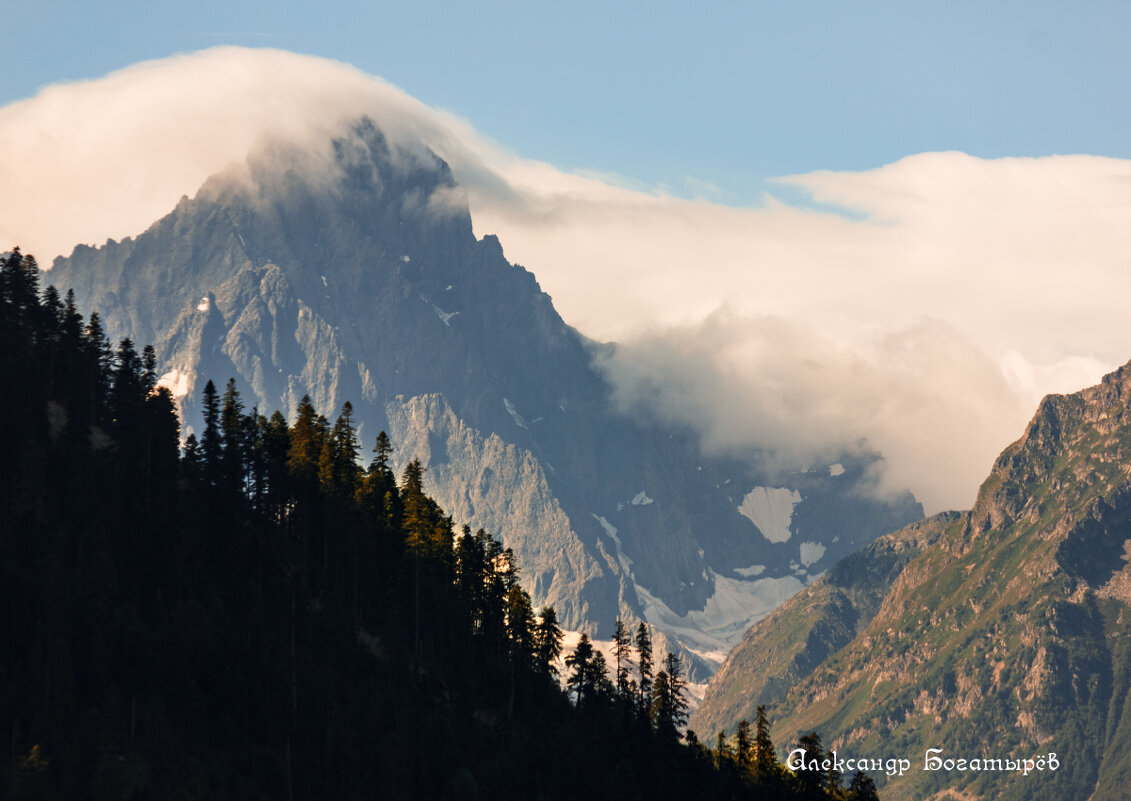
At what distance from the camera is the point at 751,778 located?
513ft

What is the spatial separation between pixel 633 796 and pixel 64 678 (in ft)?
205

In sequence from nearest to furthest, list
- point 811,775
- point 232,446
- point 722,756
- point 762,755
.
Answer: point 232,446
point 762,755
point 811,775
point 722,756

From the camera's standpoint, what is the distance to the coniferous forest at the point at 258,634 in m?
106

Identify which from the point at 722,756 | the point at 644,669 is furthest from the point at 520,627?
the point at 722,756

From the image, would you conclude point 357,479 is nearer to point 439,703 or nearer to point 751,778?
point 439,703

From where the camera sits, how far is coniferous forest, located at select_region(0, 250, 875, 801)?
106 metres

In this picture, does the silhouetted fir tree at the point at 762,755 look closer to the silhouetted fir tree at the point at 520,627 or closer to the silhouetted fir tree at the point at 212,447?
the silhouetted fir tree at the point at 520,627

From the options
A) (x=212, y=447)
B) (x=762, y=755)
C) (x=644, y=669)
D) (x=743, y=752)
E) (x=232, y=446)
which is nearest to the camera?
(x=212, y=447)

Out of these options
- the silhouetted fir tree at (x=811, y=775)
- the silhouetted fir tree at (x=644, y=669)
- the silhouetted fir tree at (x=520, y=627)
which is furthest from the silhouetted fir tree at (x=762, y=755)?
the silhouetted fir tree at (x=520, y=627)

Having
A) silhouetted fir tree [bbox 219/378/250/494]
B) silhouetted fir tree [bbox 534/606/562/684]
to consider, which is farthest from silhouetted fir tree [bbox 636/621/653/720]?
silhouetted fir tree [bbox 219/378/250/494]

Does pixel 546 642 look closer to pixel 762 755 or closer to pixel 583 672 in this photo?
pixel 583 672

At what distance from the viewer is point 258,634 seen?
4904 inches

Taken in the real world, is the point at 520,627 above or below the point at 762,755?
above

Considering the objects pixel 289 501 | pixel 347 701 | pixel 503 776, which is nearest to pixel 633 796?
pixel 503 776
